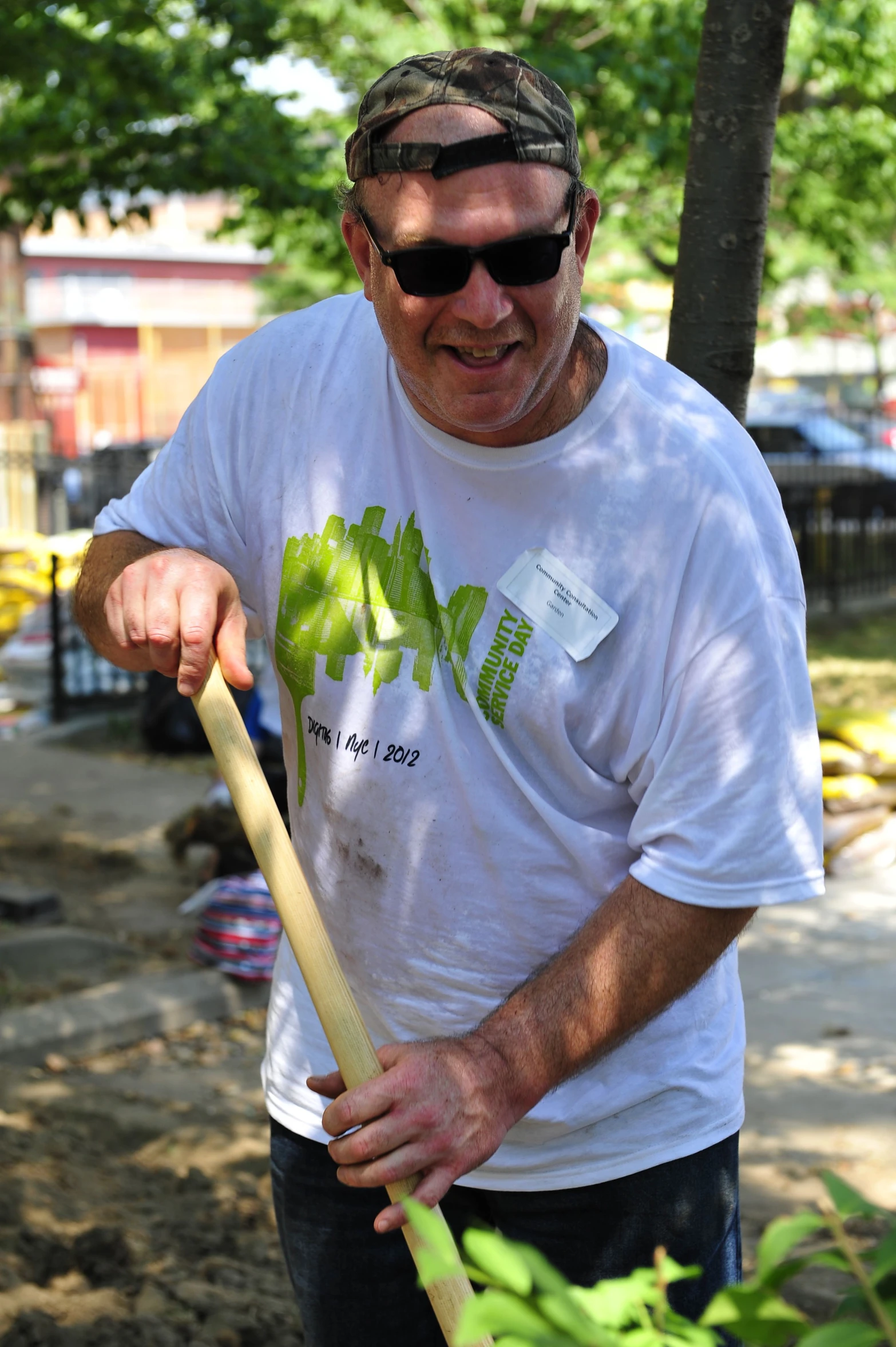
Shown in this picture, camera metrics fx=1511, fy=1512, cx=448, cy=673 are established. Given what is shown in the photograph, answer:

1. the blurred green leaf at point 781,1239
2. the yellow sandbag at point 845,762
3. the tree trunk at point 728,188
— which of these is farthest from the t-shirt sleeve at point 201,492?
the yellow sandbag at point 845,762

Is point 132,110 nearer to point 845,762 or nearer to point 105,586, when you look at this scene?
point 845,762

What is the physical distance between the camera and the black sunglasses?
1741 mm

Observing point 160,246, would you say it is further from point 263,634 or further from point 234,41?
point 263,634

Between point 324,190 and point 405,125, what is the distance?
7.77 metres

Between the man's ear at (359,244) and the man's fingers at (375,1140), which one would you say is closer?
the man's fingers at (375,1140)

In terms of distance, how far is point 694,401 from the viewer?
191 cm

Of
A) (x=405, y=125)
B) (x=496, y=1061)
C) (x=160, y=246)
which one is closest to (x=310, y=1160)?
(x=496, y=1061)

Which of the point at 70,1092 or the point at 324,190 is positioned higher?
the point at 324,190

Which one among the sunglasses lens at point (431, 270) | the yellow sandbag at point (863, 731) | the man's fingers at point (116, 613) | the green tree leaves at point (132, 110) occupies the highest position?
the green tree leaves at point (132, 110)

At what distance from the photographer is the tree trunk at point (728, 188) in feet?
9.52

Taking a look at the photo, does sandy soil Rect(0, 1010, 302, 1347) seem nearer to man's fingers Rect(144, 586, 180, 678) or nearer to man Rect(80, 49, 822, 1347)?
man Rect(80, 49, 822, 1347)

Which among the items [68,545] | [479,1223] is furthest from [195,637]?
[68,545]

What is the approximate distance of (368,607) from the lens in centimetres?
198

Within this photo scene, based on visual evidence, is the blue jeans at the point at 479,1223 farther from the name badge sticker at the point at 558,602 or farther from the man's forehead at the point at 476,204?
the man's forehead at the point at 476,204
